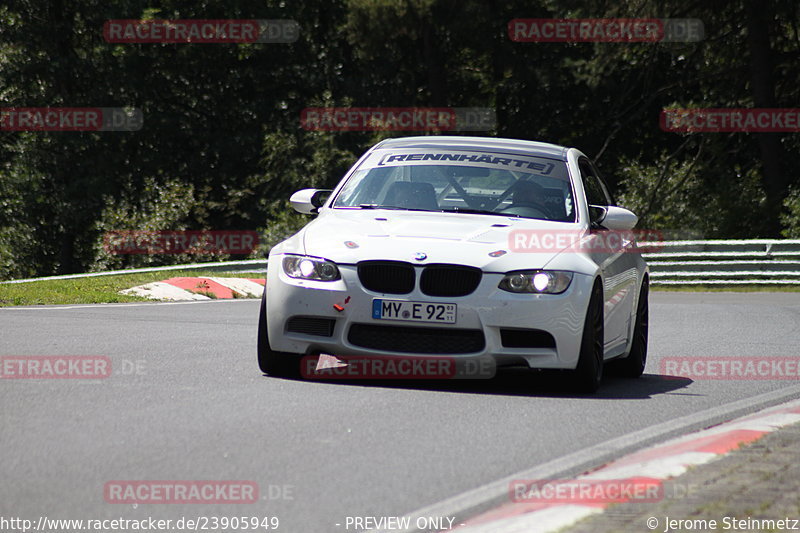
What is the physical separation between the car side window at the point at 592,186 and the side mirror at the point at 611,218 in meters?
0.14

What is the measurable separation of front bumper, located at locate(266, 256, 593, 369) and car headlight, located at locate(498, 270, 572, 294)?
4 centimetres

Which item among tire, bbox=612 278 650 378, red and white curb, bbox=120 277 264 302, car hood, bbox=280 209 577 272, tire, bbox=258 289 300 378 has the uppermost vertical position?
car hood, bbox=280 209 577 272

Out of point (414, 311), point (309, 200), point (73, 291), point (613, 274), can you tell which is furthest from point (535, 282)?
point (73, 291)

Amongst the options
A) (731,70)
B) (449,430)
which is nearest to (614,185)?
(731,70)

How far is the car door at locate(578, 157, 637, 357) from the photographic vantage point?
9312 millimetres

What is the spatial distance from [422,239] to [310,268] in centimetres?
74

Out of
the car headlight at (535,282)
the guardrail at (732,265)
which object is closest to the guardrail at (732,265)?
the guardrail at (732,265)

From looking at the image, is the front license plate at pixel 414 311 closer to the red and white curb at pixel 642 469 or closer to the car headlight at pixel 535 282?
the car headlight at pixel 535 282

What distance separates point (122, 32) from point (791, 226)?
69.8ft

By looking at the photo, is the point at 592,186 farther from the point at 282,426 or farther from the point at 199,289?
the point at 199,289

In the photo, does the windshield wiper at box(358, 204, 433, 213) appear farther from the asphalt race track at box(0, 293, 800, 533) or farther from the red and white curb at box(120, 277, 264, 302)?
the red and white curb at box(120, 277, 264, 302)

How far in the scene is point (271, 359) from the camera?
29.7ft

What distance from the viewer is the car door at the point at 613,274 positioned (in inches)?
367

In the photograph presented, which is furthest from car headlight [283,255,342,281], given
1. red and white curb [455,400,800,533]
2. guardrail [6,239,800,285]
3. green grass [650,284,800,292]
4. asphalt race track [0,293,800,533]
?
guardrail [6,239,800,285]
